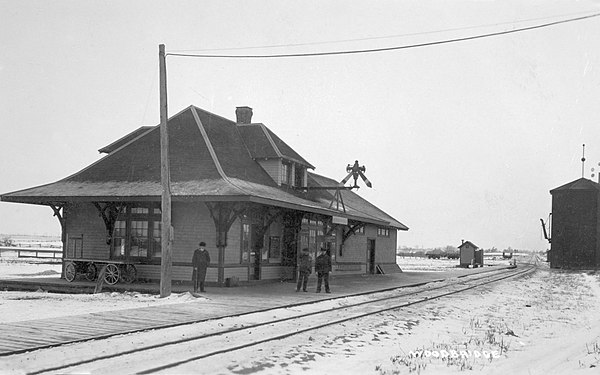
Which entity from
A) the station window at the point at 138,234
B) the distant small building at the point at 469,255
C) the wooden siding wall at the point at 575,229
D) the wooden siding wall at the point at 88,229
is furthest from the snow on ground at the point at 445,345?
the distant small building at the point at 469,255

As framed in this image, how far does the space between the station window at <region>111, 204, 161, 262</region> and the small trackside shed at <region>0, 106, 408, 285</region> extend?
3 cm

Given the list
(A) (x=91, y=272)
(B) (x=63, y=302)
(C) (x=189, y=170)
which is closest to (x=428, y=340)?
(B) (x=63, y=302)

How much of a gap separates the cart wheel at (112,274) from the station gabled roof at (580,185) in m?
43.0

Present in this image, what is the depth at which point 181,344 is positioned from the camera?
32.8 feet

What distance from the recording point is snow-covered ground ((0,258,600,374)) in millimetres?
9259

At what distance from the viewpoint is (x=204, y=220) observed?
20.9 metres

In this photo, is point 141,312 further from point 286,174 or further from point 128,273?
point 286,174

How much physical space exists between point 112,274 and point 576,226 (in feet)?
140

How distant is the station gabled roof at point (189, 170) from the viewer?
20.4 metres

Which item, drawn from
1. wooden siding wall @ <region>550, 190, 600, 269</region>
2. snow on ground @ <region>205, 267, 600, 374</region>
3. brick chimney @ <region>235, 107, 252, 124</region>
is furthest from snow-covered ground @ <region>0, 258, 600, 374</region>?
wooden siding wall @ <region>550, 190, 600, 269</region>

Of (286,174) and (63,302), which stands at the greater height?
(286,174)

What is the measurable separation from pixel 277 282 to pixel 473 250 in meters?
36.6

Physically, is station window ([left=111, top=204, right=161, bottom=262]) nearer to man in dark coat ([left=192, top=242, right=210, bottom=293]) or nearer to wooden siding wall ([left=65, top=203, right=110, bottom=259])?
wooden siding wall ([left=65, top=203, right=110, bottom=259])

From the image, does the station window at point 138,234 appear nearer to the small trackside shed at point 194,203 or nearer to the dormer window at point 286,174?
the small trackside shed at point 194,203
